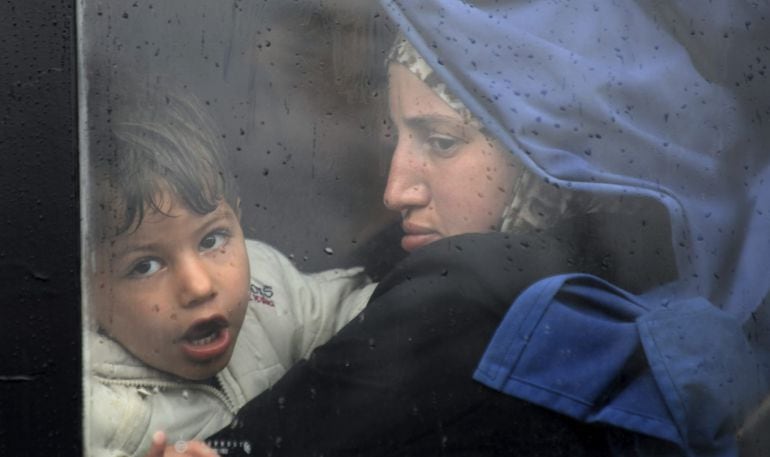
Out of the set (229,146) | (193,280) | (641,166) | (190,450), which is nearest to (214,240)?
(193,280)

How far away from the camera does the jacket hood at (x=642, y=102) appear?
226cm

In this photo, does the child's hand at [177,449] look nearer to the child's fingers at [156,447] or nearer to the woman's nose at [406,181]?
the child's fingers at [156,447]

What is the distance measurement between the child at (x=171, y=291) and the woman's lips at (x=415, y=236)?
27 cm

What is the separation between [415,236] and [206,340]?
1.56 feet

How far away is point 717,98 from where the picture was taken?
2422 mm

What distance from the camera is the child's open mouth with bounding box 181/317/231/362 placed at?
6.81 ft

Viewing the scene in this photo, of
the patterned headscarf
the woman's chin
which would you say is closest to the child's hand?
the woman's chin

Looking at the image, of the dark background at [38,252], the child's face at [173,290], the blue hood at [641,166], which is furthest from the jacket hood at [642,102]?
the dark background at [38,252]

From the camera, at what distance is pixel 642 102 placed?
234 centimetres

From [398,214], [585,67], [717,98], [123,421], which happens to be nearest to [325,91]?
[398,214]

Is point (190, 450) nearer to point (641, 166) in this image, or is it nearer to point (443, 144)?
point (443, 144)

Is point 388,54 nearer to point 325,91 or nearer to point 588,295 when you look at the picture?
point 325,91

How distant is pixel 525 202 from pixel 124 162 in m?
0.83

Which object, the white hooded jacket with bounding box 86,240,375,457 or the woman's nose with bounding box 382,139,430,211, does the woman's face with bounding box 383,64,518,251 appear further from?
the white hooded jacket with bounding box 86,240,375,457
